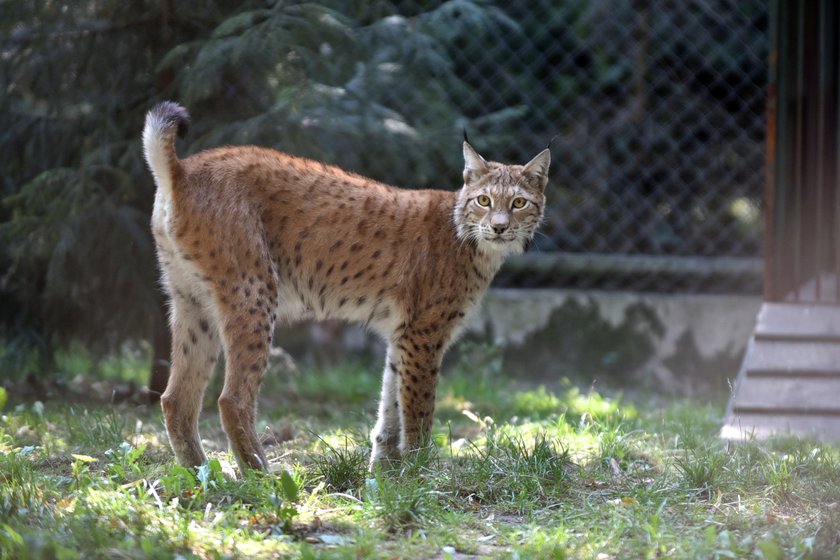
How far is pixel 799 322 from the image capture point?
660 centimetres

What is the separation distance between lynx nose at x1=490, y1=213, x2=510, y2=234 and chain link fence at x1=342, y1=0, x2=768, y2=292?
9.20ft

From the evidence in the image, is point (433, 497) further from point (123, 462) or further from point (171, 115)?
point (171, 115)

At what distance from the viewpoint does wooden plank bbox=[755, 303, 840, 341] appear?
21.4ft

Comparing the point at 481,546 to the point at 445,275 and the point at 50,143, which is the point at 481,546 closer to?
the point at 445,275

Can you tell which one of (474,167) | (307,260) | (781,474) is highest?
(474,167)

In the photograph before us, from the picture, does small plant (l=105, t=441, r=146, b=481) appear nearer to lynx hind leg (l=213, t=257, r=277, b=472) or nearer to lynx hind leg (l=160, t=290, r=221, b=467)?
lynx hind leg (l=160, t=290, r=221, b=467)

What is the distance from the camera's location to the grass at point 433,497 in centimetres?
370

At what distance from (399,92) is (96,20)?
201 centimetres

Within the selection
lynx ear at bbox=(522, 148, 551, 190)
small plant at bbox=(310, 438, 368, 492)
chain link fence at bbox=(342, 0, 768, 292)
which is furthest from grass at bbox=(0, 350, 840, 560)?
chain link fence at bbox=(342, 0, 768, 292)

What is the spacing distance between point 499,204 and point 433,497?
1726 millimetres

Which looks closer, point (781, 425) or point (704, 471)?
point (704, 471)

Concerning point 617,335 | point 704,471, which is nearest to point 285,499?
point 704,471

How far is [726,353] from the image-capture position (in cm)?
844

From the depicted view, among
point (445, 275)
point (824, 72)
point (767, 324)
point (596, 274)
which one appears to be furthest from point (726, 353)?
point (445, 275)
